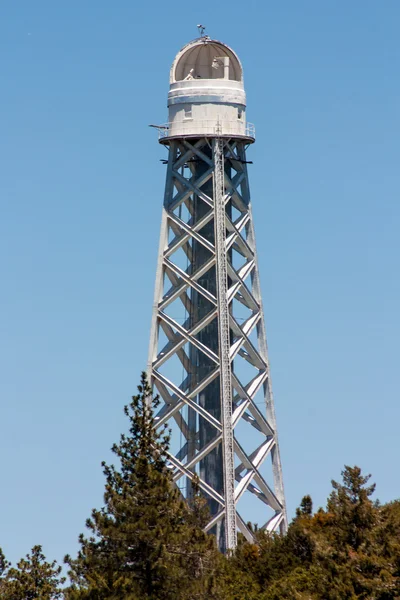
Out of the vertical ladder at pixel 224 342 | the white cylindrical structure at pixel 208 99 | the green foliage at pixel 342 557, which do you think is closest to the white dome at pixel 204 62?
the white cylindrical structure at pixel 208 99

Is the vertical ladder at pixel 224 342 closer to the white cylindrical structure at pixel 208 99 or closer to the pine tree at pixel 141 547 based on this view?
the white cylindrical structure at pixel 208 99

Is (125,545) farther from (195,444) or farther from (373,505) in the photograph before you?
(195,444)

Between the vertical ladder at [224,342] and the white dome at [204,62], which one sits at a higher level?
the white dome at [204,62]

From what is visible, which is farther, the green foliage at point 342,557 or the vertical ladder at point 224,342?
the vertical ladder at point 224,342

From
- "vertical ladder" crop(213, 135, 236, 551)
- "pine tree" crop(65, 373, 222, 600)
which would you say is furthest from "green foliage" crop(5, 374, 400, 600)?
"vertical ladder" crop(213, 135, 236, 551)

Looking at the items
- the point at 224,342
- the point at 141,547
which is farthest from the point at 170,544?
the point at 224,342

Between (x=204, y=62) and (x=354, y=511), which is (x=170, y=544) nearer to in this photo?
(x=354, y=511)

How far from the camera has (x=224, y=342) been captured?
13050cm

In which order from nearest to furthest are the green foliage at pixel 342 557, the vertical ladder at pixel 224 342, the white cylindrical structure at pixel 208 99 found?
the green foliage at pixel 342 557, the vertical ladder at pixel 224 342, the white cylindrical structure at pixel 208 99

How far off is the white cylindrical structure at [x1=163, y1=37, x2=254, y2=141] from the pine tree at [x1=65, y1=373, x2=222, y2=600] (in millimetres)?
27354

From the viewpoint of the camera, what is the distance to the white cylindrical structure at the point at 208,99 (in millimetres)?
131750

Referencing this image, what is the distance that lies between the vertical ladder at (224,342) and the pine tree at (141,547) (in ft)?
68.9

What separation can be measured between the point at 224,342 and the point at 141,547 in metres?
25.4

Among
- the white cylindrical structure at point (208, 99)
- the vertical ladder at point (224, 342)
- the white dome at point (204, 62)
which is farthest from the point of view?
the white dome at point (204, 62)
